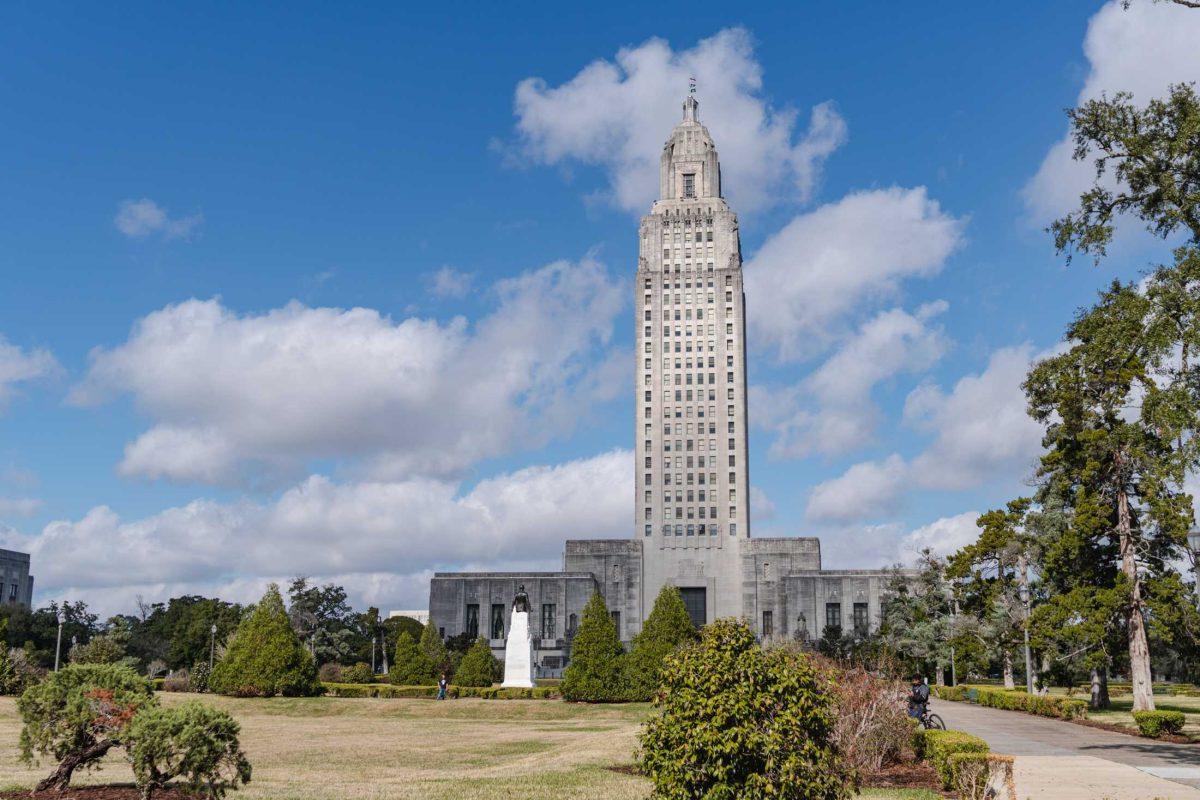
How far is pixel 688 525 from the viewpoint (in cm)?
9775

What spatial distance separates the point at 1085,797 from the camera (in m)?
15.8

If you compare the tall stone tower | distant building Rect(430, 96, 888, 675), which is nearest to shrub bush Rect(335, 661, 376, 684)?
distant building Rect(430, 96, 888, 675)

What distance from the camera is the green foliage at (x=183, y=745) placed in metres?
12.1

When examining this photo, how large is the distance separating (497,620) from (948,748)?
8392 centimetres

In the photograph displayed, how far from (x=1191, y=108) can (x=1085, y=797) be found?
15.1 m

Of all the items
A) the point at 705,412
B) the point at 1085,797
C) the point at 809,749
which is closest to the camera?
the point at 809,749

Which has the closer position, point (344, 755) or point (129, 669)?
point (129, 669)

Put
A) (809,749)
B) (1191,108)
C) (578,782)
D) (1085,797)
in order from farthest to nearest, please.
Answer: (1191,108) → (578,782) → (1085,797) → (809,749)

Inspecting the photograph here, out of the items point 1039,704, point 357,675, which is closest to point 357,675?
point 357,675

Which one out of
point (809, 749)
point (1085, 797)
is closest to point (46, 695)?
point (809, 749)

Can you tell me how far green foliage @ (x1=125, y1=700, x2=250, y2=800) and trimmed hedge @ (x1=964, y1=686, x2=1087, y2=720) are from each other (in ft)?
103

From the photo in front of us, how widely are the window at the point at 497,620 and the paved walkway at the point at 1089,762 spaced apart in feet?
225

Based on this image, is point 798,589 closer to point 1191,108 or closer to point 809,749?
point 1191,108

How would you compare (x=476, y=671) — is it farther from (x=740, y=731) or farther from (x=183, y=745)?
(x=740, y=731)
